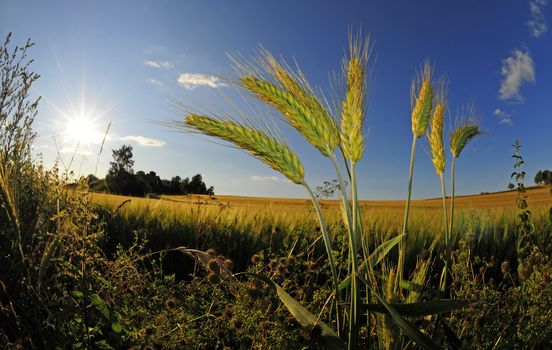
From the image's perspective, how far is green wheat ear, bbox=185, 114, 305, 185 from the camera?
1444mm

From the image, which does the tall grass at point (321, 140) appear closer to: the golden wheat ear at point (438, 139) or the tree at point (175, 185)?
the golden wheat ear at point (438, 139)

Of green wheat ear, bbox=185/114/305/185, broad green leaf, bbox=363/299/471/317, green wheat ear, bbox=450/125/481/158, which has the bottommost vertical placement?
broad green leaf, bbox=363/299/471/317

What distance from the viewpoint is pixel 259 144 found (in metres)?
1.50

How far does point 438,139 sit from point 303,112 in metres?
1.11

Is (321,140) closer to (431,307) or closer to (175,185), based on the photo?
(431,307)

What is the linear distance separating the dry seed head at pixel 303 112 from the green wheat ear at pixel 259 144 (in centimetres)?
10

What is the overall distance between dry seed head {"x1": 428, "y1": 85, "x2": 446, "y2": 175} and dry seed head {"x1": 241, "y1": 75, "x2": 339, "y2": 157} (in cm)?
108

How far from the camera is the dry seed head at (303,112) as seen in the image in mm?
1389

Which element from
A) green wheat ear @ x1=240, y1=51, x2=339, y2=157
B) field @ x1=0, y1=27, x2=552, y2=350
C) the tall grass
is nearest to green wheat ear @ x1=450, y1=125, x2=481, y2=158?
field @ x1=0, y1=27, x2=552, y2=350

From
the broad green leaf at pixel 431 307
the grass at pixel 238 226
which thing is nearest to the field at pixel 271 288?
the broad green leaf at pixel 431 307

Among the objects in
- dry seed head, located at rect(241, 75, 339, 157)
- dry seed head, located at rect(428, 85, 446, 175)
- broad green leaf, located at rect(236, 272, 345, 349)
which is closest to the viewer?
broad green leaf, located at rect(236, 272, 345, 349)

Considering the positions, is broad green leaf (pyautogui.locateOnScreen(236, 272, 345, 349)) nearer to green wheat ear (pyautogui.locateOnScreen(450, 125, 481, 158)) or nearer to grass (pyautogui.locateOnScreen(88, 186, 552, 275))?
green wheat ear (pyautogui.locateOnScreen(450, 125, 481, 158))

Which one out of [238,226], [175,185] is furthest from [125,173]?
[238,226]

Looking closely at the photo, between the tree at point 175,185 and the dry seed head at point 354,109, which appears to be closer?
the dry seed head at point 354,109
